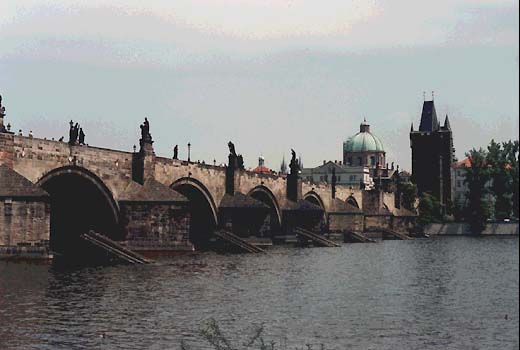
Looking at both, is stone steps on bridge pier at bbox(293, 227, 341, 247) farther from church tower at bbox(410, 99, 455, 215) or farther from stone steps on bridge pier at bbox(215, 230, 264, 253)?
church tower at bbox(410, 99, 455, 215)

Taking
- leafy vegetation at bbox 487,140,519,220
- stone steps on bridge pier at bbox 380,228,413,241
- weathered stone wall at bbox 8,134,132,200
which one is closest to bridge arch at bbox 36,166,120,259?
weathered stone wall at bbox 8,134,132,200

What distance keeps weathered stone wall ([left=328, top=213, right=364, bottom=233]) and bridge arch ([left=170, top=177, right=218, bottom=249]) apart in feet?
103

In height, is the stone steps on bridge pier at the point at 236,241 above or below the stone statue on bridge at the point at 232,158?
below

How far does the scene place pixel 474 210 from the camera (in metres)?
19.1

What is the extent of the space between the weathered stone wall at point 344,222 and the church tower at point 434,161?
52815 millimetres

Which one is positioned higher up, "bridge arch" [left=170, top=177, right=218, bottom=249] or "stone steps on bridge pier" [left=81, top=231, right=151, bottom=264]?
"bridge arch" [left=170, top=177, right=218, bottom=249]

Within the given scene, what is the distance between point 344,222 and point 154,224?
164 ft

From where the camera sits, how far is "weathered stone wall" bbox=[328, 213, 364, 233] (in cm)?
9412

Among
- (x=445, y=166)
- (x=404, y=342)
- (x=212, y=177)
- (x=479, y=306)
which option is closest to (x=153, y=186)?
(x=212, y=177)

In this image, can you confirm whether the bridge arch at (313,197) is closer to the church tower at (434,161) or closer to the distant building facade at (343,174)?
the church tower at (434,161)

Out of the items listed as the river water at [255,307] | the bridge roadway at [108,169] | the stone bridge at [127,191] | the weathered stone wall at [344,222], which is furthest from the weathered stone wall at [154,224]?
the weathered stone wall at [344,222]

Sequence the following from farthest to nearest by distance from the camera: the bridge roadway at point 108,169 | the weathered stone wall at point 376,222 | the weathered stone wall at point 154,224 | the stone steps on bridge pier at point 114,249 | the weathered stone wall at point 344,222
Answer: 1. the weathered stone wall at point 376,222
2. the weathered stone wall at point 344,222
3. the weathered stone wall at point 154,224
4. the stone steps on bridge pier at point 114,249
5. the bridge roadway at point 108,169

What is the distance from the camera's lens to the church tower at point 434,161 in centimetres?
14888

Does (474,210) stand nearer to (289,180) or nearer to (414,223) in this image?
(289,180)
